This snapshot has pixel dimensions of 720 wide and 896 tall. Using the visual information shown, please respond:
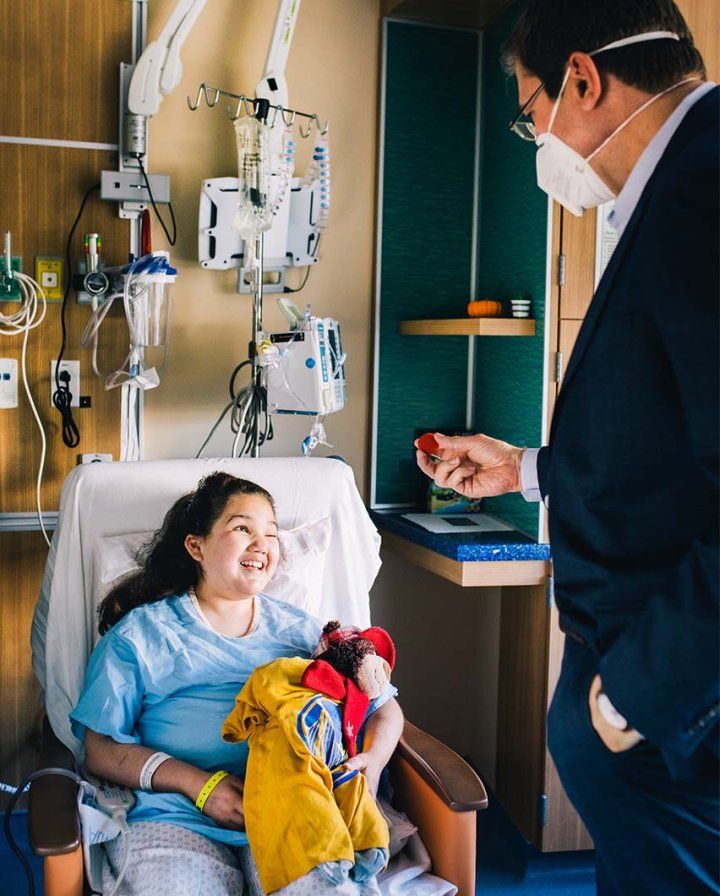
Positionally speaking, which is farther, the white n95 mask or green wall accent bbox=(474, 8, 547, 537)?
green wall accent bbox=(474, 8, 547, 537)

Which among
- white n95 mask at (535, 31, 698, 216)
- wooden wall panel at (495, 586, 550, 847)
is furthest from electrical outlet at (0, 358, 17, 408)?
white n95 mask at (535, 31, 698, 216)

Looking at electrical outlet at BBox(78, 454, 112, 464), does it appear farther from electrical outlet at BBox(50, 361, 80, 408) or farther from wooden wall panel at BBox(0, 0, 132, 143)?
wooden wall panel at BBox(0, 0, 132, 143)

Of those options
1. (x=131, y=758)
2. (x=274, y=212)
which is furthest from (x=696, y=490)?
(x=274, y=212)

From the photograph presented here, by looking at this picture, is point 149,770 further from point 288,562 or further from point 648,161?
point 648,161

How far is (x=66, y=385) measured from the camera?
272 cm

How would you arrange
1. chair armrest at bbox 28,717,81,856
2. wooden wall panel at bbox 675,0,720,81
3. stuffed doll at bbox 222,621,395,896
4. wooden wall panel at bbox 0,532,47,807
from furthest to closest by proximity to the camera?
1. wooden wall panel at bbox 0,532,47,807
2. wooden wall panel at bbox 675,0,720,81
3. stuffed doll at bbox 222,621,395,896
4. chair armrest at bbox 28,717,81,856

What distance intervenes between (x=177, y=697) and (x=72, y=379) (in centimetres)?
113

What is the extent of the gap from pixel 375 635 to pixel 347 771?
33 cm

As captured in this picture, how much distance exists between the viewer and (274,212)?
2.58 metres

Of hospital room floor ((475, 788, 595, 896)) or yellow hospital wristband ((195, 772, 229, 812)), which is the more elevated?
yellow hospital wristband ((195, 772, 229, 812))

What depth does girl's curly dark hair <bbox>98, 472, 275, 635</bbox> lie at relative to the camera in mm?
2094

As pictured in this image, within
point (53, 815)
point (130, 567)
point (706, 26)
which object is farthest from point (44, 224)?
point (706, 26)

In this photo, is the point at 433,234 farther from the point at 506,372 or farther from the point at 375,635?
the point at 375,635

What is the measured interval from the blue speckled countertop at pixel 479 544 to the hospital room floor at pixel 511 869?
83 centimetres
